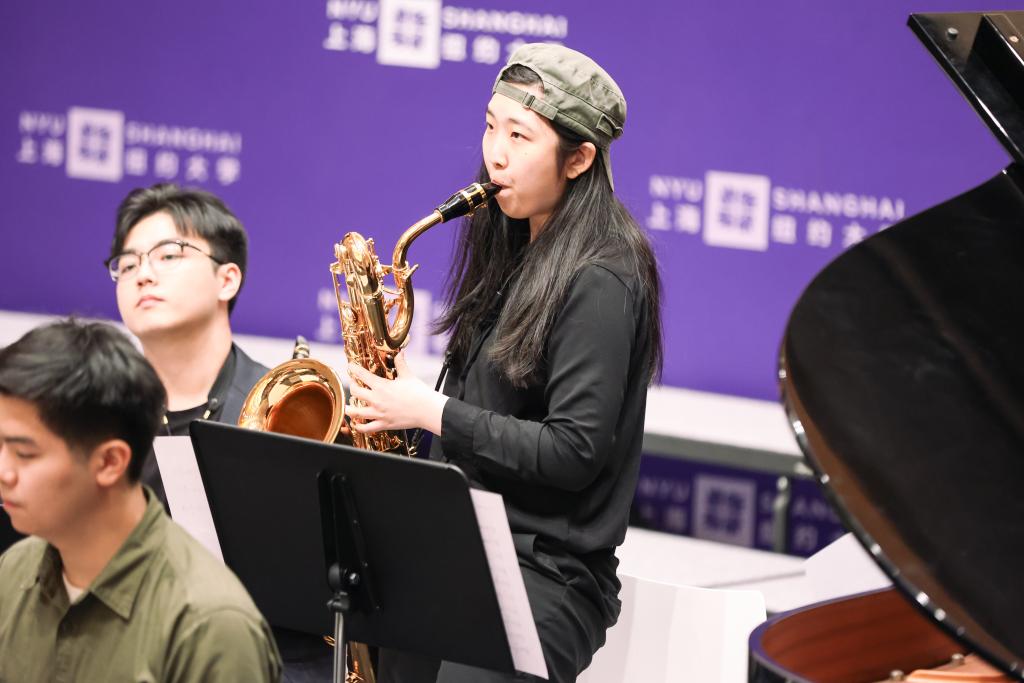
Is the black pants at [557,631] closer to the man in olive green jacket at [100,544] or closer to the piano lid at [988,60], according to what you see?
the man in olive green jacket at [100,544]

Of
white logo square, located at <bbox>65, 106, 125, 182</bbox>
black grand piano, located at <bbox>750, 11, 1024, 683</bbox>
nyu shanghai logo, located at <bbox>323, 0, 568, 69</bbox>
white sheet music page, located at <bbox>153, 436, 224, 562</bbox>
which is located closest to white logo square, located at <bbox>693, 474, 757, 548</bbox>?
nyu shanghai logo, located at <bbox>323, 0, 568, 69</bbox>

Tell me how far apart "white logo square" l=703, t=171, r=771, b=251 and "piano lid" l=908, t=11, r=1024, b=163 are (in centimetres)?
232

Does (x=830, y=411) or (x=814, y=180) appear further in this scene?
(x=814, y=180)

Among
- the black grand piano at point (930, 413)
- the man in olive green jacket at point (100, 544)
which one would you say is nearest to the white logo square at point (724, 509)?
the black grand piano at point (930, 413)

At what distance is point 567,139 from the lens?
294cm

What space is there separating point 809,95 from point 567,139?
2222mm

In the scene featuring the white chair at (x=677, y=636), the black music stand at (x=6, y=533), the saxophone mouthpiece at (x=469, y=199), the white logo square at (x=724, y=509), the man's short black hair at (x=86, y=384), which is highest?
the saxophone mouthpiece at (x=469, y=199)

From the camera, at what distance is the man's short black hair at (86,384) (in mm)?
2035

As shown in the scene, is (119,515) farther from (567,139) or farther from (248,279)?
(248,279)

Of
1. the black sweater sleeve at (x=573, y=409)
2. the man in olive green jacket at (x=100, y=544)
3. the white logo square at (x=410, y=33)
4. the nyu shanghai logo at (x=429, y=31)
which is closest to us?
the man in olive green jacket at (x=100, y=544)

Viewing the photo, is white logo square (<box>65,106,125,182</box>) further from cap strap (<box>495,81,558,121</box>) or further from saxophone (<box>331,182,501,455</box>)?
cap strap (<box>495,81,558,121</box>)

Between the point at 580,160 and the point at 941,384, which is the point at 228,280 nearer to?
the point at 580,160

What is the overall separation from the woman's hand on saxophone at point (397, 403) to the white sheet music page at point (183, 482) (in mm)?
346

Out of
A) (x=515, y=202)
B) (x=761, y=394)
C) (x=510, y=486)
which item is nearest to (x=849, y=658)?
(x=510, y=486)
